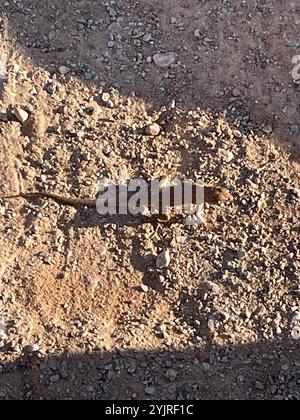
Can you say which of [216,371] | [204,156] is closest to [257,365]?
[216,371]

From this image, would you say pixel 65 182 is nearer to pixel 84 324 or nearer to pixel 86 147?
pixel 86 147

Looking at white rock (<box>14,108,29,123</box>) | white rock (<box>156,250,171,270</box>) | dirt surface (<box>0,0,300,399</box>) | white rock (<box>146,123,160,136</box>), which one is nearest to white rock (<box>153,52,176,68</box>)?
dirt surface (<box>0,0,300,399</box>)

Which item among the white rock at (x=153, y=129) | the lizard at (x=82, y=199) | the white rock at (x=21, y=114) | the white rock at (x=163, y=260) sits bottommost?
the white rock at (x=163, y=260)

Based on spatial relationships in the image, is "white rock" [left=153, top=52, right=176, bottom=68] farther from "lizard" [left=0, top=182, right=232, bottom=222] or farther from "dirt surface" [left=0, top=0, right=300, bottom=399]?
"lizard" [left=0, top=182, right=232, bottom=222]

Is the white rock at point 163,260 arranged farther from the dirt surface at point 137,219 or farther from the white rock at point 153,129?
the white rock at point 153,129

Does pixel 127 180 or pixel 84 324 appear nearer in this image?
pixel 84 324

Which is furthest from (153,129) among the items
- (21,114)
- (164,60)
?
(21,114)

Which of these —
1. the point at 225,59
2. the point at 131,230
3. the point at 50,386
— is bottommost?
the point at 50,386

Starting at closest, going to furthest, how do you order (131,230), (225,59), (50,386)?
(50,386), (131,230), (225,59)

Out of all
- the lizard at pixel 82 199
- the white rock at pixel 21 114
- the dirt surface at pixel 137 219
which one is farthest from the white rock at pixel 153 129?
the white rock at pixel 21 114
